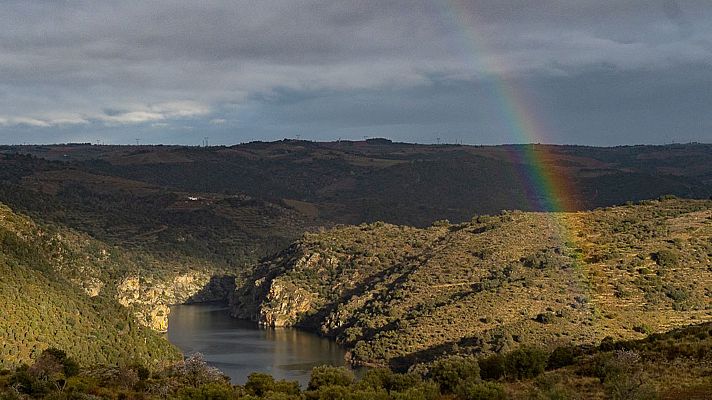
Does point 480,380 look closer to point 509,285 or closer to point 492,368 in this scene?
point 492,368

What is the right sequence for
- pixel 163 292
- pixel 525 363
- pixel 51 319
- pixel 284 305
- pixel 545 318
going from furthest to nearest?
1. pixel 163 292
2. pixel 284 305
3. pixel 545 318
4. pixel 51 319
5. pixel 525 363

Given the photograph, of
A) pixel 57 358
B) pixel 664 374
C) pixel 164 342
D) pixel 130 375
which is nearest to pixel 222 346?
pixel 164 342

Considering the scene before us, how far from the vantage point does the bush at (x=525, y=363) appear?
45.2 meters

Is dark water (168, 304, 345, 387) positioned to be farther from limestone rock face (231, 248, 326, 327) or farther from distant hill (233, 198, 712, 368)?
distant hill (233, 198, 712, 368)

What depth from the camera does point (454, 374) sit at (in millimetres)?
44719

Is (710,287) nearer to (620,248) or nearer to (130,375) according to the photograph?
(620,248)

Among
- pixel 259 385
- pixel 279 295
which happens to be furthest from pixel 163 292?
pixel 259 385

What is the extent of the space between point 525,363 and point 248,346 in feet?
234

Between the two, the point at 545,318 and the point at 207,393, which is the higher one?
the point at 207,393

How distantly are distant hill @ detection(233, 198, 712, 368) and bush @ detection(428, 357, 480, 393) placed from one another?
86.7 ft

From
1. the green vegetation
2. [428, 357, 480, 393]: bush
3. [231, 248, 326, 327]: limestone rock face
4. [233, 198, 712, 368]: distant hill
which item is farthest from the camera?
[231, 248, 326, 327]: limestone rock face

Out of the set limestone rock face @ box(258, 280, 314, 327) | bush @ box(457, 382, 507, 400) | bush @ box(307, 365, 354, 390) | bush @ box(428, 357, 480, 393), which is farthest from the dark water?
bush @ box(457, 382, 507, 400)

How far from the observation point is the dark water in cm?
9438

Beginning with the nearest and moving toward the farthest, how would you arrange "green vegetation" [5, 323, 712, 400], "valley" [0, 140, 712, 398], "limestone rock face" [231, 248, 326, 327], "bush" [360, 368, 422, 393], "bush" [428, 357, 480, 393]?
1. "green vegetation" [5, 323, 712, 400]
2. "bush" [428, 357, 480, 393]
3. "bush" [360, 368, 422, 393]
4. "valley" [0, 140, 712, 398]
5. "limestone rock face" [231, 248, 326, 327]
